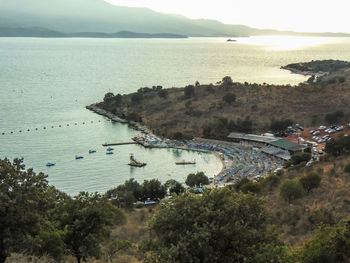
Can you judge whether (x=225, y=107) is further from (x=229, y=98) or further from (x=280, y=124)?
(x=280, y=124)

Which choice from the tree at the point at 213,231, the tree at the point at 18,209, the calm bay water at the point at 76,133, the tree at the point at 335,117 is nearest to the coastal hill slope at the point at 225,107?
the tree at the point at 335,117

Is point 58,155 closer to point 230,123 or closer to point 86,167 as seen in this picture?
point 86,167

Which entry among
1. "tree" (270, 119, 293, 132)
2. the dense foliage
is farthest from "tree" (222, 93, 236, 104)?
the dense foliage

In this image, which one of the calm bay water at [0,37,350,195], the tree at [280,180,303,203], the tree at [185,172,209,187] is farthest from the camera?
the calm bay water at [0,37,350,195]

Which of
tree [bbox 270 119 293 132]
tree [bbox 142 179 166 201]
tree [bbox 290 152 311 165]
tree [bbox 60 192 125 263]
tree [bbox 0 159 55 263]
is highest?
tree [bbox 0 159 55 263]

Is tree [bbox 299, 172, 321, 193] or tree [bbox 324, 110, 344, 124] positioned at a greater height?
tree [bbox 324, 110, 344, 124]

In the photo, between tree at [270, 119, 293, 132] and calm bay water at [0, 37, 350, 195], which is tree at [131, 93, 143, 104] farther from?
tree at [270, 119, 293, 132]
